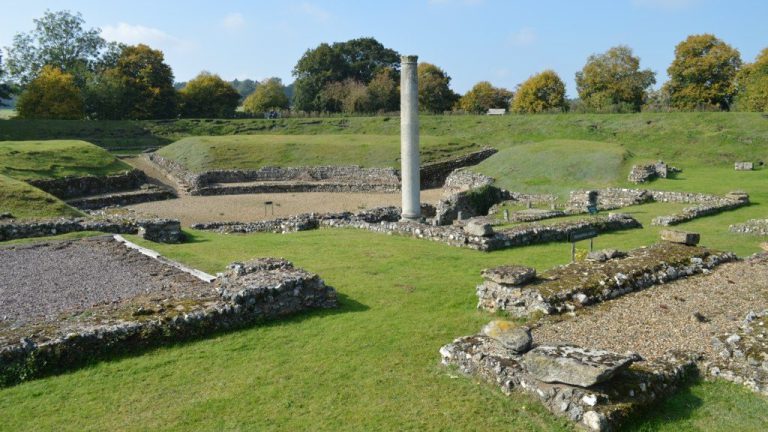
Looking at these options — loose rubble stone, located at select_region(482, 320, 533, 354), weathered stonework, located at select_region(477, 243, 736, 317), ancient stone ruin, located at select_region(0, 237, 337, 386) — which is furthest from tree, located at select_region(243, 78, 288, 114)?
loose rubble stone, located at select_region(482, 320, 533, 354)

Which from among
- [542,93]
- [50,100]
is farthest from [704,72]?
[50,100]

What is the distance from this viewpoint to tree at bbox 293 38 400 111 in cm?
9100

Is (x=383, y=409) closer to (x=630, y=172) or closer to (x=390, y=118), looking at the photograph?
(x=630, y=172)

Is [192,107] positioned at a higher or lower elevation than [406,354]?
higher

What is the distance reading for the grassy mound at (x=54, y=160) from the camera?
38594 millimetres

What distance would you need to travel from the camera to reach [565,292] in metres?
11.1

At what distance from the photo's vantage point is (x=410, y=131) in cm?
2303

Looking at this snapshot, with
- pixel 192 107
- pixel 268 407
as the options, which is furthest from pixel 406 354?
pixel 192 107

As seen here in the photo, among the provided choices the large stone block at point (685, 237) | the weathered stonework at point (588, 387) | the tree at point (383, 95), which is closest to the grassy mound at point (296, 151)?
the tree at point (383, 95)

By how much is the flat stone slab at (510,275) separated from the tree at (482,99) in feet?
277

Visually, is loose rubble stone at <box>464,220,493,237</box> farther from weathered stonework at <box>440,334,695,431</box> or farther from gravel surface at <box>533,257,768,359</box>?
weathered stonework at <box>440,334,695,431</box>

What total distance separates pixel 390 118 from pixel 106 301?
6206 centimetres

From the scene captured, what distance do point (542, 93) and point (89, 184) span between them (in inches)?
2553

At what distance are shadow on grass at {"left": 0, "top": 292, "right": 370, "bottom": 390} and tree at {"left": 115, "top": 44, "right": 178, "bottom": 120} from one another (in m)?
74.0
